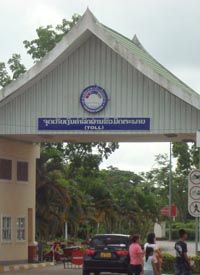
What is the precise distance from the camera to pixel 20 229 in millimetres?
35438

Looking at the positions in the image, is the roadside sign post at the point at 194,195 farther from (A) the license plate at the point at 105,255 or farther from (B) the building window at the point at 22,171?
(B) the building window at the point at 22,171

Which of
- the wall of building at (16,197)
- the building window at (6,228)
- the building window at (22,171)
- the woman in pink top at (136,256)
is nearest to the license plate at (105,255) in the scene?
the woman in pink top at (136,256)

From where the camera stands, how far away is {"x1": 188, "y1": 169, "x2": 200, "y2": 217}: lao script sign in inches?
986

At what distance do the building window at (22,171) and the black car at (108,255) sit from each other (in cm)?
757

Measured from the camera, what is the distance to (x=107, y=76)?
102 ft

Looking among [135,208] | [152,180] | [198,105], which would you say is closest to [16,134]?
[198,105]

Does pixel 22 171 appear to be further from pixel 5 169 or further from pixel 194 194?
pixel 194 194

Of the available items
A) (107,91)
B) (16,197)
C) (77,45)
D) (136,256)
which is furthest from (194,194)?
(16,197)

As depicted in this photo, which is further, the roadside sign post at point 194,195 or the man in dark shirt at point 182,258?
the roadside sign post at point 194,195

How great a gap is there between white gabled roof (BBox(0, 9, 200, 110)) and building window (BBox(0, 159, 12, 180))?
2.84 meters

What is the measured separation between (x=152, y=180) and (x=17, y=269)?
54.1 meters

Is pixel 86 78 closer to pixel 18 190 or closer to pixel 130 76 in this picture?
pixel 130 76

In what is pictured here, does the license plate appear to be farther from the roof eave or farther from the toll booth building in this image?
the roof eave

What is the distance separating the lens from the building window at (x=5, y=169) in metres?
33.5
